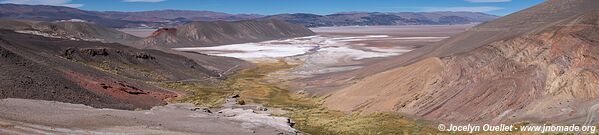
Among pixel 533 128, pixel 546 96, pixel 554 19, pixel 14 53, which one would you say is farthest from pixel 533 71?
pixel 14 53

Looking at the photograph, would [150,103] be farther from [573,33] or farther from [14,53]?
[573,33]

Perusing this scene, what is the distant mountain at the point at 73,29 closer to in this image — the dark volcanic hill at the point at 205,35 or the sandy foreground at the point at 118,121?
the dark volcanic hill at the point at 205,35

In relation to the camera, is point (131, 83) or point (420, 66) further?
point (131, 83)

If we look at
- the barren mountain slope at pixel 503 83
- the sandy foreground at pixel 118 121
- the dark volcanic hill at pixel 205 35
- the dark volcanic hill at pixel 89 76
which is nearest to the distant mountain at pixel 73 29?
the dark volcanic hill at pixel 205 35

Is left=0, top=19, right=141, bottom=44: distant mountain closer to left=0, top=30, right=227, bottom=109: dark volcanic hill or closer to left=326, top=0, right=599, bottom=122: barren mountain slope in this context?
left=0, top=30, right=227, bottom=109: dark volcanic hill

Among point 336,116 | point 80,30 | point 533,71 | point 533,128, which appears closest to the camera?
point 533,128

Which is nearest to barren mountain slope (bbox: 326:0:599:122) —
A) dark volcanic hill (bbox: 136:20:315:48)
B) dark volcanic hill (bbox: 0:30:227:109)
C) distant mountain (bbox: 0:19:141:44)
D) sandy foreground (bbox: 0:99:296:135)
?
sandy foreground (bbox: 0:99:296:135)

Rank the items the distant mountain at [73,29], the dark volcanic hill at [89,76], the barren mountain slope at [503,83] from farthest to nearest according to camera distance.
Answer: the distant mountain at [73,29] < the dark volcanic hill at [89,76] < the barren mountain slope at [503,83]
